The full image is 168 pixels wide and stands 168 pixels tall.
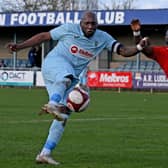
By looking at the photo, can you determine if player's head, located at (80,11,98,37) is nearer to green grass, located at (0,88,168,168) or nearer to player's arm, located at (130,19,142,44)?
player's arm, located at (130,19,142,44)

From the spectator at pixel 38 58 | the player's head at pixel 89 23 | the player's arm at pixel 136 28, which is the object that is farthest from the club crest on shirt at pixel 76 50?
the spectator at pixel 38 58

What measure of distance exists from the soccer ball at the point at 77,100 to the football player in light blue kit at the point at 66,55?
84mm

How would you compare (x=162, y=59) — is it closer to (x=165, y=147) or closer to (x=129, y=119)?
(x=165, y=147)

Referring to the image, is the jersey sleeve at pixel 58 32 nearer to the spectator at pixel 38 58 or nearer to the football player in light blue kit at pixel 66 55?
the football player in light blue kit at pixel 66 55

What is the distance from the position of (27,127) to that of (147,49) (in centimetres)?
608

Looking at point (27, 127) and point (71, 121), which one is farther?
point (71, 121)

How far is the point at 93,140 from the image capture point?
1238cm

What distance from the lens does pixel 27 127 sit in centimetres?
1481

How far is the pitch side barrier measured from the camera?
38.2 metres

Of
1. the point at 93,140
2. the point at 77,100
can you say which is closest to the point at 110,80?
the point at 93,140

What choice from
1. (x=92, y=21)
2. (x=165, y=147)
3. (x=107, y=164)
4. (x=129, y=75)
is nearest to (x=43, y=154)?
(x=107, y=164)

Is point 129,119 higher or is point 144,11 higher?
point 144,11

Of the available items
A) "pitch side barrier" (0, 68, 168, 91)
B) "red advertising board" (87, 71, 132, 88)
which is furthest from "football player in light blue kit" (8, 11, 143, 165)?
"red advertising board" (87, 71, 132, 88)

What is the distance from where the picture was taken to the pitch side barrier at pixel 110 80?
3819cm
